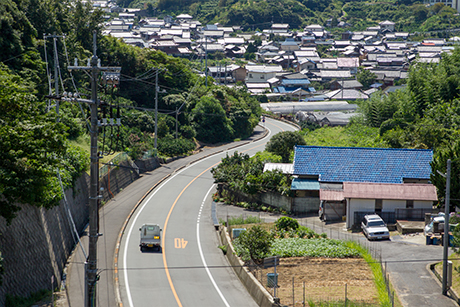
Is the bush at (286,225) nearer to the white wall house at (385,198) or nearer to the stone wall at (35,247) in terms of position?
the white wall house at (385,198)

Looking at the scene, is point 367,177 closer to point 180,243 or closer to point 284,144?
point 284,144

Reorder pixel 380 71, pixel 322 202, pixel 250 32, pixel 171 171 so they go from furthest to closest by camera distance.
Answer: pixel 250 32
pixel 380 71
pixel 171 171
pixel 322 202

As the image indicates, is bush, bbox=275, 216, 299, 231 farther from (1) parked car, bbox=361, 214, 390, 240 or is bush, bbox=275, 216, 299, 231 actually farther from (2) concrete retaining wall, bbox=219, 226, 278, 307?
(1) parked car, bbox=361, 214, 390, 240

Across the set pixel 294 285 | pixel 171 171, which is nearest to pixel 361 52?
pixel 171 171

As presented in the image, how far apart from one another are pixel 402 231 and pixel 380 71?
103492 mm

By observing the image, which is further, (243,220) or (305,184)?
(305,184)

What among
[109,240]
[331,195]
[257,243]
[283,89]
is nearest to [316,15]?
[283,89]

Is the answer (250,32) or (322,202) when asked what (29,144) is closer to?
(322,202)

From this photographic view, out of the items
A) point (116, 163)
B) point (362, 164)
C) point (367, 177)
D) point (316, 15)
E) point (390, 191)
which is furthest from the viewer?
point (316, 15)

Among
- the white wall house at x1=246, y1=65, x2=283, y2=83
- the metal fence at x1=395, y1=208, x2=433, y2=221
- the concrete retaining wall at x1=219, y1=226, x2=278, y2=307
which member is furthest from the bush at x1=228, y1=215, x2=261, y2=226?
the white wall house at x1=246, y1=65, x2=283, y2=83

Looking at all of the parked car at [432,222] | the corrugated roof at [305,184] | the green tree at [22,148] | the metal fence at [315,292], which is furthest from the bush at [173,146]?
the green tree at [22,148]

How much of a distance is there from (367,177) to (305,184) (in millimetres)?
4871

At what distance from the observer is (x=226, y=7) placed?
19375cm

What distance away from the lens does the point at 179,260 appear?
33969 millimetres
